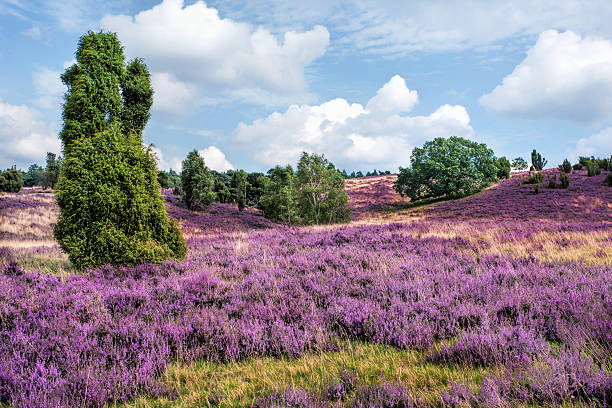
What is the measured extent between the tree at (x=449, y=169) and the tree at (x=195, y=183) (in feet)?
107

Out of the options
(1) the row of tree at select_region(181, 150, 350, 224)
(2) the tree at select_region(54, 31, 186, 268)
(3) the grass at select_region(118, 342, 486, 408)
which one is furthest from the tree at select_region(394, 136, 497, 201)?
(3) the grass at select_region(118, 342, 486, 408)

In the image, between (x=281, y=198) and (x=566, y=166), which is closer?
(x=281, y=198)

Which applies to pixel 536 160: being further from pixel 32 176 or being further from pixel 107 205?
pixel 32 176

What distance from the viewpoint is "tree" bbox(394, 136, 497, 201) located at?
146 ft

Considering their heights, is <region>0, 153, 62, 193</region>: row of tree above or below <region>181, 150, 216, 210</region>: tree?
above

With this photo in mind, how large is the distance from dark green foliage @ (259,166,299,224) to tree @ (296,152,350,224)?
4.25ft

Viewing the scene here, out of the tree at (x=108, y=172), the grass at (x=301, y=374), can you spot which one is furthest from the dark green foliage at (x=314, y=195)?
the grass at (x=301, y=374)

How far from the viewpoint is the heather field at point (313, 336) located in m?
2.45

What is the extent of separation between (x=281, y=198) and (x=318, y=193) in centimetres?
571

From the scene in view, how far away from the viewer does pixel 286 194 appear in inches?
1245

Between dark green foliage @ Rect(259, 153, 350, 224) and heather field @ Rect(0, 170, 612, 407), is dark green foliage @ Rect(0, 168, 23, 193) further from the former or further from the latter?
heather field @ Rect(0, 170, 612, 407)

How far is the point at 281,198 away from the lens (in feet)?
110

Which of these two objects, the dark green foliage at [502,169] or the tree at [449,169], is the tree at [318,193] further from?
the dark green foliage at [502,169]

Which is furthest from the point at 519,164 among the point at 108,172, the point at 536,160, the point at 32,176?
the point at 32,176
